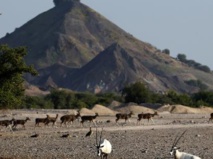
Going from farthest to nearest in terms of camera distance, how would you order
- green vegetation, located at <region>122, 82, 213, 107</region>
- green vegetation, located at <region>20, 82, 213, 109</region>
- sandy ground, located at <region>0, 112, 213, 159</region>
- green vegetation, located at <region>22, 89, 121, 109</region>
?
green vegetation, located at <region>22, 89, 121, 109</region>, green vegetation, located at <region>20, 82, 213, 109</region>, green vegetation, located at <region>122, 82, 213, 107</region>, sandy ground, located at <region>0, 112, 213, 159</region>

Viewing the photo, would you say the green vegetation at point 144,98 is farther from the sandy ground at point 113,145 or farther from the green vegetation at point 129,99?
the sandy ground at point 113,145

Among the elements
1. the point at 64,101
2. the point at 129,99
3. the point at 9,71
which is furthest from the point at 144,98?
the point at 9,71

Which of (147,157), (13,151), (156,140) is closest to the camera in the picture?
(147,157)

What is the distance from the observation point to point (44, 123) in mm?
46625

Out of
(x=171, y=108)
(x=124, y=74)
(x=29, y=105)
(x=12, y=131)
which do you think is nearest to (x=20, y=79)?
(x=12, y=131)

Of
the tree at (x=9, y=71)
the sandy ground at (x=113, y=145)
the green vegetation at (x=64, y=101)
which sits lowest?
the sandy ground at (x=113, y=145)

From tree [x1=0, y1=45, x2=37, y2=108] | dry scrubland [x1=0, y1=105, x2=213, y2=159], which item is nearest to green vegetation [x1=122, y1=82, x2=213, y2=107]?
dry scrubland [x1=0, y1=105, x2=213, y2=159]

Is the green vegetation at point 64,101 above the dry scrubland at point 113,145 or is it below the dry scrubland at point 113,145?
above

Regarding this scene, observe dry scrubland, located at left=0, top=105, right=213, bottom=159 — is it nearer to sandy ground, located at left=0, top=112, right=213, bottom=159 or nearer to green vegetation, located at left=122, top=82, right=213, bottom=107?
sandy ground, located at left=0, top=112, right=213, bottom=159

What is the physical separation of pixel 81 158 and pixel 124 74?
172 meters

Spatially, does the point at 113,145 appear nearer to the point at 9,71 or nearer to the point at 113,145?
the point at 113,145

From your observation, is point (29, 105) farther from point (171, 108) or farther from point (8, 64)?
point (8, 64)

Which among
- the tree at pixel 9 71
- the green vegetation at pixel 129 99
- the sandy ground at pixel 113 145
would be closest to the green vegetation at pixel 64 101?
the green vegetation at pixel 129 99

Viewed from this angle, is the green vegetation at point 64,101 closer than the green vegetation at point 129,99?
No
